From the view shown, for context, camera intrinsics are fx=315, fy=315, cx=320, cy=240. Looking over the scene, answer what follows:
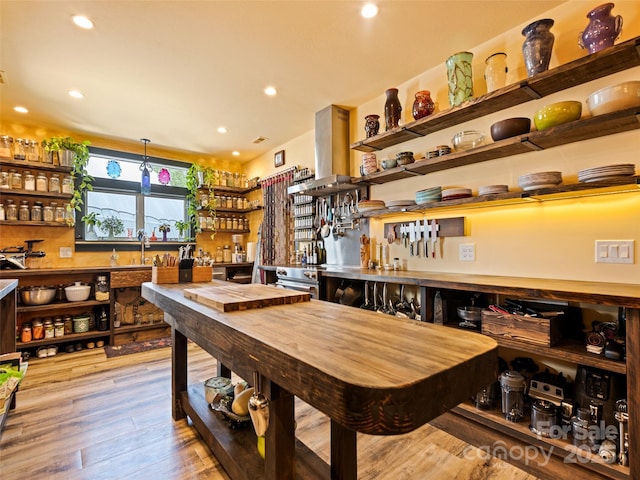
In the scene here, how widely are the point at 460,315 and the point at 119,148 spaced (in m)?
4.65

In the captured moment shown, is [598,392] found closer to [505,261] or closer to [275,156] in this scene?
[505,261]

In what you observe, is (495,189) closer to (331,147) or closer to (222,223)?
(331,147)

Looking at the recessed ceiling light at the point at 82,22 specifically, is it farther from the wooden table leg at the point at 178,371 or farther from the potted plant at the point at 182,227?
the potted plant at the point at 182,227

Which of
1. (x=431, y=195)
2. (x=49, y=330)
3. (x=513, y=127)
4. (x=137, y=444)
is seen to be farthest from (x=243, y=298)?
(x=49, y=330)

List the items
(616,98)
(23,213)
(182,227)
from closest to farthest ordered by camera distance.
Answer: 1. (616,98)
2. (23,213)
3. (182,227)

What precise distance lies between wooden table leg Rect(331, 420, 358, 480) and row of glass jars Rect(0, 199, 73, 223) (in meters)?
4.17

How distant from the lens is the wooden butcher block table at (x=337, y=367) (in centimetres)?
59

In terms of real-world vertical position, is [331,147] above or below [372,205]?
above

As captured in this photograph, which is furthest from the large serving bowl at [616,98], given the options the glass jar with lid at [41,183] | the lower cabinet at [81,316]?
the glass jar with lid at [41,183]

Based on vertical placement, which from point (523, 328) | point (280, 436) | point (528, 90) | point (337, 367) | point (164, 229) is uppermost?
point (528, 90)

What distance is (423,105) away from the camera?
2.48 metres

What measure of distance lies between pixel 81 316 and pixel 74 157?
1.88 metres

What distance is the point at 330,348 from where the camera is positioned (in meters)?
0.79

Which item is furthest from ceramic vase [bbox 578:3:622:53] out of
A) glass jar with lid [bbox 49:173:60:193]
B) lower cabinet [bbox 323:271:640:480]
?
glass jar with lid [bbox 49:173:60:193]
